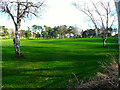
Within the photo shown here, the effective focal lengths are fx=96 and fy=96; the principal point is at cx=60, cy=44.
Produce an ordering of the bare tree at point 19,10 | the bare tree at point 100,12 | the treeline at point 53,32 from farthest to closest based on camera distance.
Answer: the bare tree at point 100,12, the bare tree at point 19,10, the treeline at point 53,32

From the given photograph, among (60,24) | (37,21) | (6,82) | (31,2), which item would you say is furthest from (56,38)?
(6,82)

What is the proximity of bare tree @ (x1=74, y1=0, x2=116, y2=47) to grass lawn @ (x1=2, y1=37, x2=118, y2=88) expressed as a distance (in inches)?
25.1

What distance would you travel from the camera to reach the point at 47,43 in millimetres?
3389

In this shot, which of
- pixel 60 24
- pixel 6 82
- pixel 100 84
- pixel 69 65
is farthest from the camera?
pixel 60 24

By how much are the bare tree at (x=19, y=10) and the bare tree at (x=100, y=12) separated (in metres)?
1.54

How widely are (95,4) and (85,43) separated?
5.00 ft

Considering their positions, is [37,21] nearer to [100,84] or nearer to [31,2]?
[31,2]

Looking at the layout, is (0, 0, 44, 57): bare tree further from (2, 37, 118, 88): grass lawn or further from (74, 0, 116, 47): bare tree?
(74, 0, 116, 47): bare tree

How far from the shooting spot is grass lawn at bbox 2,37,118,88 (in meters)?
1.77

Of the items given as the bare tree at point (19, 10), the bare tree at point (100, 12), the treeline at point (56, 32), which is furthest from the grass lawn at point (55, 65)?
the bare tree at point (19, 10)

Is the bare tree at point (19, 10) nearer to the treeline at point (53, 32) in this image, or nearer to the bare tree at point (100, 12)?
the treeline at point (53, 32)

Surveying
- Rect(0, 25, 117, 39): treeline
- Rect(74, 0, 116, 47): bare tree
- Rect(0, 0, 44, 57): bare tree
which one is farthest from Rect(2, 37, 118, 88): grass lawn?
Rect(0, 0, 44, 57): bare tree

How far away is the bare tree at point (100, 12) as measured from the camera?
333cm

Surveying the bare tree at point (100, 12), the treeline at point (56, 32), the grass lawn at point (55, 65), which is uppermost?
the bare tree at point (100, 12)
